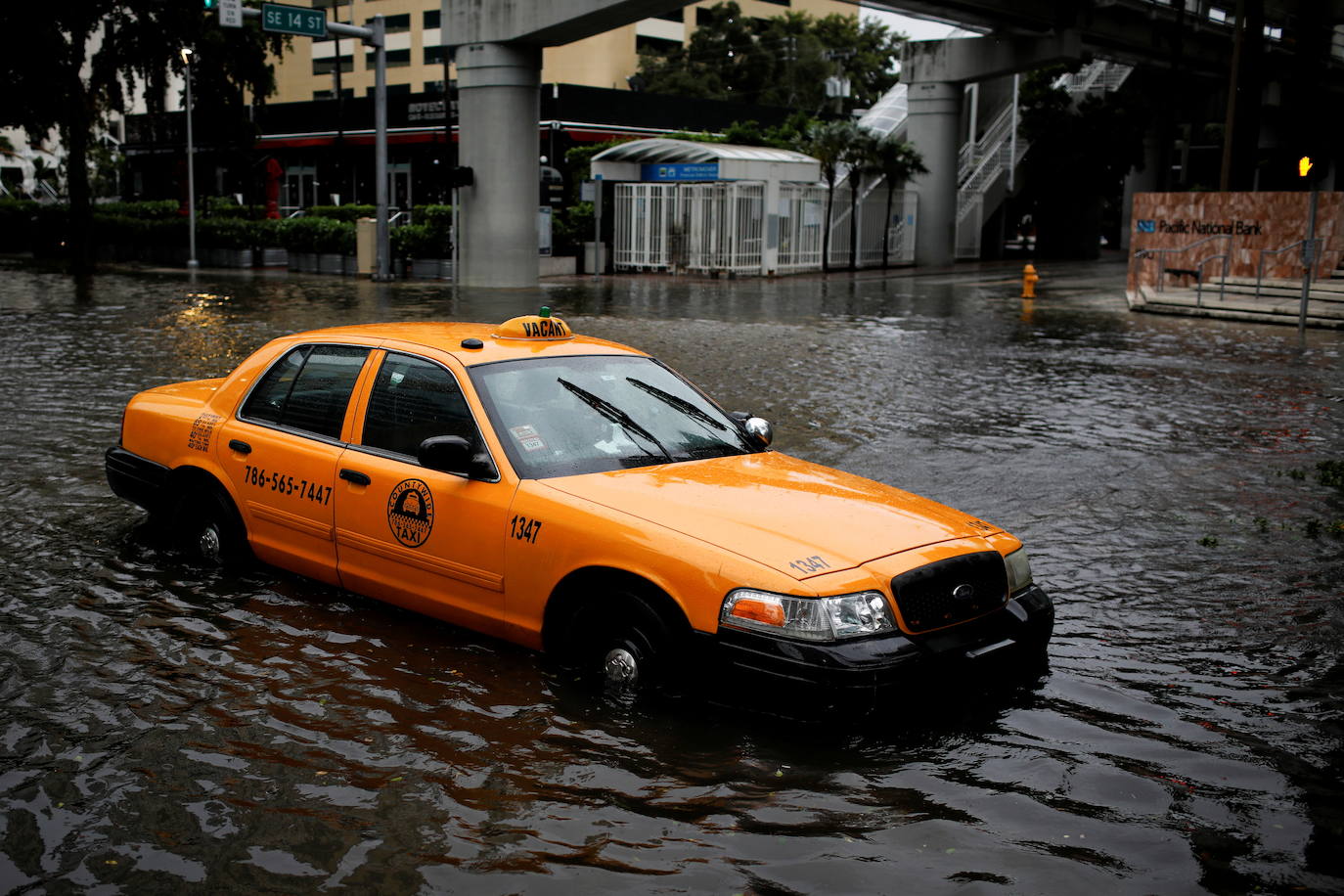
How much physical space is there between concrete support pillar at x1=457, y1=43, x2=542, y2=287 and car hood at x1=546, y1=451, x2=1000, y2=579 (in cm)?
2608

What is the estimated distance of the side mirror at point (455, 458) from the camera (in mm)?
5520

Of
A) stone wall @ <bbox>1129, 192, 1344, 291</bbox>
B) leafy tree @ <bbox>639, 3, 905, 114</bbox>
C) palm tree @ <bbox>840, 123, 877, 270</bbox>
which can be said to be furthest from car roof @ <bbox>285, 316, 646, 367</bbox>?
leafy tree @ <bbox>639, 3, 905, 114</bbox>

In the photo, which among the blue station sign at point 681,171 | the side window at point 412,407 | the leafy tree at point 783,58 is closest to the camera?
the side window at point 412,407

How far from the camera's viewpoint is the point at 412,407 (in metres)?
6.05

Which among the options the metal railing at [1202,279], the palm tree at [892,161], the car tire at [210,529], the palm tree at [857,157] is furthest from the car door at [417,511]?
the palm tree at [892,161]

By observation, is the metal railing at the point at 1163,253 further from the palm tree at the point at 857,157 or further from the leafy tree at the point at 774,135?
the leafy tree at the point at 774,135

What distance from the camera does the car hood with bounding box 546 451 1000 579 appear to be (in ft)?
16.1

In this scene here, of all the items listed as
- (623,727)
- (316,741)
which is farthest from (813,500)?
(316,741)

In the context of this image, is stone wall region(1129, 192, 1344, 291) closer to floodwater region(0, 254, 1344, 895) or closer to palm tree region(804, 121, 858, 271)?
palm tree region(804, 121, 858, 271)

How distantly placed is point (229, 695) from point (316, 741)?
2.10ft

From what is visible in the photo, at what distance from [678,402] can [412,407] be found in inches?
50.8

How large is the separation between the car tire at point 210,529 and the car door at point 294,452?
12cm

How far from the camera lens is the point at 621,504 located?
17.1 feet

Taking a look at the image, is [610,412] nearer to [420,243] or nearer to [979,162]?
[420,243]
